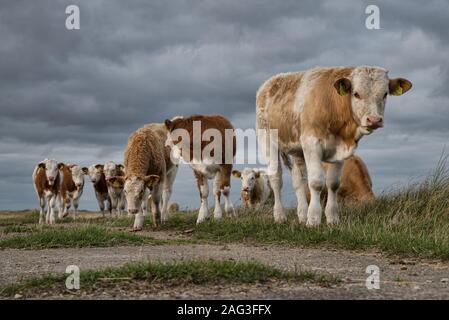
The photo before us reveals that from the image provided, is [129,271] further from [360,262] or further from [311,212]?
[311,212]

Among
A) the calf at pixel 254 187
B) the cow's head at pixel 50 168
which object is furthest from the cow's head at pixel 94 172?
the calf at pixel 254 187

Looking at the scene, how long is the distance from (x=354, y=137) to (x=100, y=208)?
732 inches

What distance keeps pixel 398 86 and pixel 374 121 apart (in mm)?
1455

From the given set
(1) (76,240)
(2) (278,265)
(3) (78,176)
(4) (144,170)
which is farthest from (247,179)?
(2) (278,265)

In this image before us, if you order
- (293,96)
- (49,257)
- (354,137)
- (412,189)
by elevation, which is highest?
(293,96)

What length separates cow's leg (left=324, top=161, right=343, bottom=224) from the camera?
12.5 metres

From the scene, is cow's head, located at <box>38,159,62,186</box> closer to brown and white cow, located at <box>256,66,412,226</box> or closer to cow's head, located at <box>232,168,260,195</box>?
cow's head, located at <box>232,168,260,195</box>

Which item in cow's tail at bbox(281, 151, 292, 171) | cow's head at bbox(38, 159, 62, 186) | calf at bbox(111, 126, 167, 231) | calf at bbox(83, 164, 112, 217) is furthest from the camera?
calf at bbox(83, 164, 112, 217)

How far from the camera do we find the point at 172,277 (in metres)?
6.31

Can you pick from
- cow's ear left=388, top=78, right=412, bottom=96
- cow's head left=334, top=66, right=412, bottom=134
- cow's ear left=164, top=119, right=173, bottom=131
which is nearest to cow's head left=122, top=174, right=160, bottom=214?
cow's ear left=164, top=119, right=173, bottom=131

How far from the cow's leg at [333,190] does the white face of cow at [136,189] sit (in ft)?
13.8

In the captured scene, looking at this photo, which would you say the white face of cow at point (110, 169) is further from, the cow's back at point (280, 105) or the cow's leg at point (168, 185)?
the cow's back at point (280, 105)
